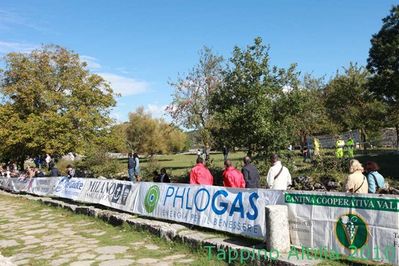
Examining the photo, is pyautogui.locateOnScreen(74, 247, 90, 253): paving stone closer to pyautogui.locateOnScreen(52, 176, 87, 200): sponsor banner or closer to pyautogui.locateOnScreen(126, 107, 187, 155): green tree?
pyautogui.locateOnScreen(52, 176, 87, 200): sponsor banner

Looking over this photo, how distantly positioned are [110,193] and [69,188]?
4.01 m

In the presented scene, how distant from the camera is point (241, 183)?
10.1m

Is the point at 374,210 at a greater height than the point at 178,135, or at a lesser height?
lesser

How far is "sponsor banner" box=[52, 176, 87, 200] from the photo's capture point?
15.6m

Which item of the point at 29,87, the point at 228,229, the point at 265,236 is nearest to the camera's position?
the point at 265,236

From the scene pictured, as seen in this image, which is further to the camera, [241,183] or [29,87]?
[29,87]

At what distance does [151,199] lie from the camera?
1086cm

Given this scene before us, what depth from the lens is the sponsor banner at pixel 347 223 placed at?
5.57 m

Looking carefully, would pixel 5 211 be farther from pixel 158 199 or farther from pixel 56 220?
pixel 158 199

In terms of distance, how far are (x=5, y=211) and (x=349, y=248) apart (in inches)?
508

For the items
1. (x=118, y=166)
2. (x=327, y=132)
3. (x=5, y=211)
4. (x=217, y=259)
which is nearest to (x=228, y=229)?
(x=217, y=259)

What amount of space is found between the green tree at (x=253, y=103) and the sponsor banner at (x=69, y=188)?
20.7ft

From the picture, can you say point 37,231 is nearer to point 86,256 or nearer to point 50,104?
point 86,256

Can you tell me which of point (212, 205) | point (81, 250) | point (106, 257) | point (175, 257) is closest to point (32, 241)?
point (81, 250)
